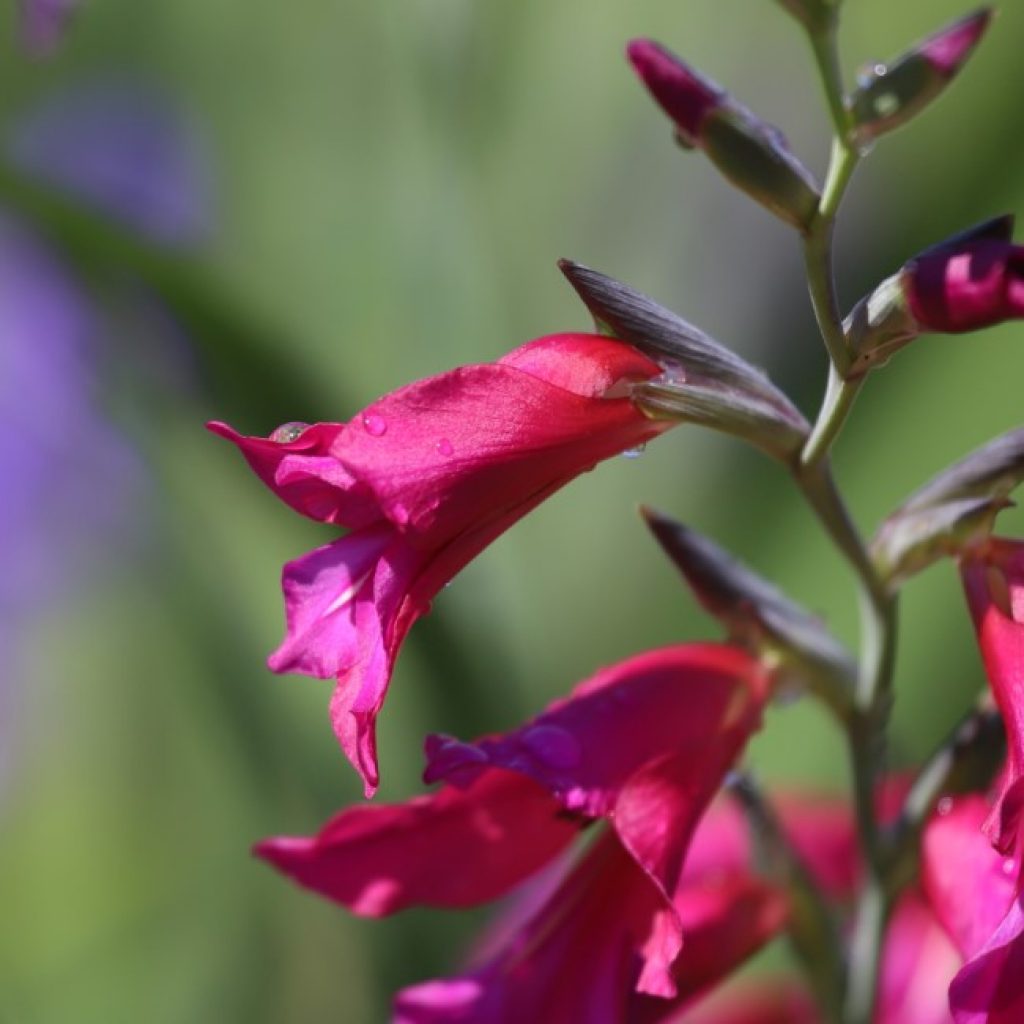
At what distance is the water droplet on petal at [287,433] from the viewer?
0.51 m

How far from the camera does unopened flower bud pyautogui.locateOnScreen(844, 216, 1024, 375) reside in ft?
1.57

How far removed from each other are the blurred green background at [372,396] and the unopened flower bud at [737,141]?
41 cm

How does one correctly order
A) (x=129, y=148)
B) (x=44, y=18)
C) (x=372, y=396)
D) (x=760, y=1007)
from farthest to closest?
(x=129, y=148) < (x=372, y=396) < (x=760, y=1007) < (x=44, y=18)

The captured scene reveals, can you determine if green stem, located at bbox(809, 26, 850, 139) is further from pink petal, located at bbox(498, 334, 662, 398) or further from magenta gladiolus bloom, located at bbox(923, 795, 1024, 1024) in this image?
magenta gladiolus bloom, located at bbox(923, 795, 1024, 1024)

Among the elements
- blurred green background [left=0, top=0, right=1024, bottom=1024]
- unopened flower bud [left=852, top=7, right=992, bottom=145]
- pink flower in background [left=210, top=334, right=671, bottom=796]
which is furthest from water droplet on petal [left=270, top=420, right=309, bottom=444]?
blurred green background [left=0, top=0, right=1024, bottom=1024]

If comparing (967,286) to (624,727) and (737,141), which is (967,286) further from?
(624,727)

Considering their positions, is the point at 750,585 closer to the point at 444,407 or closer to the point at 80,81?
the point at 444,407

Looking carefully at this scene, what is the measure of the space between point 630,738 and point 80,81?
5.09 ft

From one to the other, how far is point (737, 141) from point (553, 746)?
22 centimetres

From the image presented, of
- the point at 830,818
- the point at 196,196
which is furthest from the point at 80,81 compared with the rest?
the point at 830,818

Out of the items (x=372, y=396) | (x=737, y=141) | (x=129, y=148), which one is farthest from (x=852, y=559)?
(x=129, y=148)

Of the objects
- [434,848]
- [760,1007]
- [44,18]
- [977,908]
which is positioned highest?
[44,18]

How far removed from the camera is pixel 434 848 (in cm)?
61

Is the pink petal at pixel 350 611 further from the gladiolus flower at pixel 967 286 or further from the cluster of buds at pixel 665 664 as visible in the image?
the gladiolus flower at pixel 967 286
